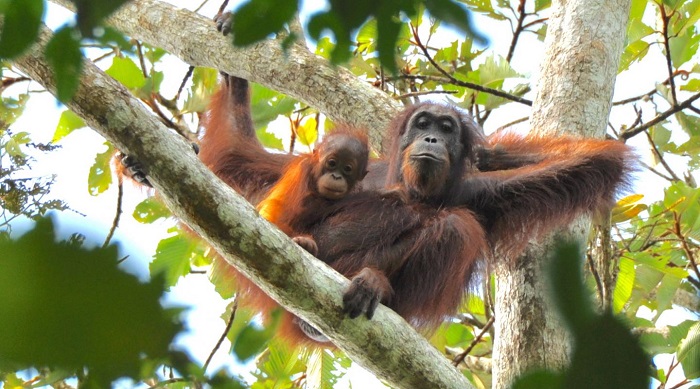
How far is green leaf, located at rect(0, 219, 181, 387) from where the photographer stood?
695 millimetres

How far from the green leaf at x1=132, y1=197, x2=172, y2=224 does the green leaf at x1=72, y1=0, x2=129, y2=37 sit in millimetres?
4431

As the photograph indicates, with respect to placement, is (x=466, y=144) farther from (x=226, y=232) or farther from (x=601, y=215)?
(x=226, y=232)

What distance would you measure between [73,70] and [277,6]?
0.31 metres

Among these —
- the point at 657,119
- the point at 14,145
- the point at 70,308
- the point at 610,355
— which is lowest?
A: the point at 70,308

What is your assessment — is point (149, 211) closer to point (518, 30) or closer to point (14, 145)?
point (14, 145)

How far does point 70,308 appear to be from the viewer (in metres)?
0.72

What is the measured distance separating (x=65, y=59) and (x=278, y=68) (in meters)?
3.95

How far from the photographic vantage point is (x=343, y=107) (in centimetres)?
514

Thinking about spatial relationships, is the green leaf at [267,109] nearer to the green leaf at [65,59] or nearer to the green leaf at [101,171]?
the green leaf at [101,171]

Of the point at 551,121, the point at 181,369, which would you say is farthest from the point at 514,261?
the point at 181,369

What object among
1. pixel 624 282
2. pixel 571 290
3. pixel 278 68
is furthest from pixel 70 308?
pixel 624 282

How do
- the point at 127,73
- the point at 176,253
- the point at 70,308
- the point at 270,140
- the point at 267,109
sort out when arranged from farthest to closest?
the point at 270,140
the point at 267,109
the point at 176,253
the point at 127,73
the point at 70,308

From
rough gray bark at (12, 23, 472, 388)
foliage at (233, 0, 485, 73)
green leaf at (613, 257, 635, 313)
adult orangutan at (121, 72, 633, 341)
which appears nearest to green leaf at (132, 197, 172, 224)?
adult orangutan at (121, 72, 633, 341)

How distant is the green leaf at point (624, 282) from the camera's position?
16.2ft
